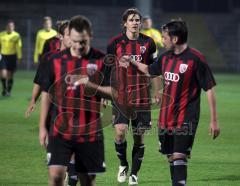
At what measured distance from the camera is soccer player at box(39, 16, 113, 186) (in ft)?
22.8

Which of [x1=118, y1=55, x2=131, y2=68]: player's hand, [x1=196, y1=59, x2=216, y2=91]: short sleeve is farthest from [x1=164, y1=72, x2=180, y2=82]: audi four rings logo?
[x1=118, y1=55, x2=131, y2=68]: player's hand

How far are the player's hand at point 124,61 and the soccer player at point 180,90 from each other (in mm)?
1365

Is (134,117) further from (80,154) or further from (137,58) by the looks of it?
(80,154)

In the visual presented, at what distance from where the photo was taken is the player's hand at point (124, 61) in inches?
382

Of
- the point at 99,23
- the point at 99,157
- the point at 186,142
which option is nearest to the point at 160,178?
the point at 186,142

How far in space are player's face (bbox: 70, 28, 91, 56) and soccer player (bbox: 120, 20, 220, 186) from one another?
146 centimetres

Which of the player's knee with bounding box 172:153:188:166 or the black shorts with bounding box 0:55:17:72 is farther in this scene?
the black shorts with bounding box 0:55:17:72

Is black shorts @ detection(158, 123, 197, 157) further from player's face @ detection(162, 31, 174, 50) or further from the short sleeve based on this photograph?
player's face @ detection(162, 31, 174, 50)

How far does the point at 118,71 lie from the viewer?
10.4 meters

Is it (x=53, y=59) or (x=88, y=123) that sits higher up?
(x=53, y=59)

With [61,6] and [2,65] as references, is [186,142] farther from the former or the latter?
[61,6]

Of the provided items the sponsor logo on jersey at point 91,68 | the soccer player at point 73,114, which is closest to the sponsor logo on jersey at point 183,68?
the soccer player at point 73,114

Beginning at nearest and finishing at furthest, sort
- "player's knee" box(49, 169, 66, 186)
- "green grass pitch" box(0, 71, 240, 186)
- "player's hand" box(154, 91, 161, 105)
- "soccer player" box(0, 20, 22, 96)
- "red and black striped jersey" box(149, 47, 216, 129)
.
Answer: "player's knee" box(49, 169, 66, 186)
"red and black striped jersey" box(149, 47, 216, 129)
"player's hand" box(154, 91, 161, 105)
"green grass pitch" box(0, 71, 240, 186)
"soccer player" box(0, 20, 22, 96)

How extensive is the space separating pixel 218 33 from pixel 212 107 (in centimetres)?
3391
